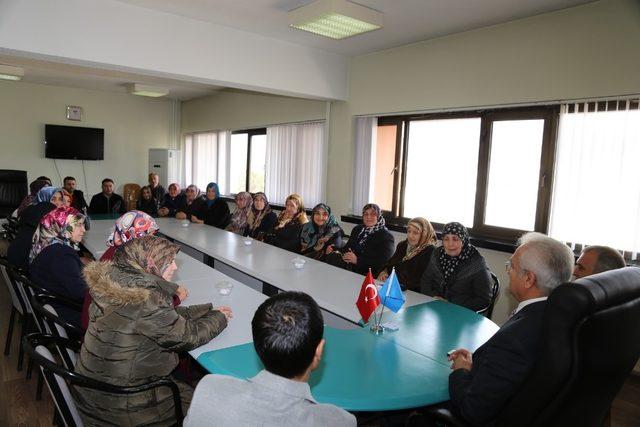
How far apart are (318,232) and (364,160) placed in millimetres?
1294

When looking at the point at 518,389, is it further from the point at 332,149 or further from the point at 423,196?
the point at 332,149

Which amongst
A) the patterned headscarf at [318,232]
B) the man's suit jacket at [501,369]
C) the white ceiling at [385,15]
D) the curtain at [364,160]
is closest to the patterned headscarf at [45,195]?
the white ceiling at [385,15]

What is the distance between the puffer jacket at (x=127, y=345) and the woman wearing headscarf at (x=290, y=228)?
3093 mm

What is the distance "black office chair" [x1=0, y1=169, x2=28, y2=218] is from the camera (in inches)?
283

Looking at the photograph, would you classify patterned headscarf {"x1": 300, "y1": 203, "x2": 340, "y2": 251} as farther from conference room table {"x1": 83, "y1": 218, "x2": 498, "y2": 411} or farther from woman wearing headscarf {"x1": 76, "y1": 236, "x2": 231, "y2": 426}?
woman wearing headscarf {"x1": 76, "y1": 236, "x2": 231, "y2": 426}

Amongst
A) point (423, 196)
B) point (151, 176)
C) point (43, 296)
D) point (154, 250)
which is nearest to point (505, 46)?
point (423, 196)

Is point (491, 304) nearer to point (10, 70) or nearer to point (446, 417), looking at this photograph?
point (446, 417)

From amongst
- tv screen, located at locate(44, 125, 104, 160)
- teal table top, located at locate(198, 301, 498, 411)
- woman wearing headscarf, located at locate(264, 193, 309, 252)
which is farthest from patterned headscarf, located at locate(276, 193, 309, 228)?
tv screen, located at locate(44, 125, 104, 160)

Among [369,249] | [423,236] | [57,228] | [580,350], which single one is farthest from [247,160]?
[580,350]

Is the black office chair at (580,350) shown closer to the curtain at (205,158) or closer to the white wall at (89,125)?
the curtain at (205,158)

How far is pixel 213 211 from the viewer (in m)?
6.42

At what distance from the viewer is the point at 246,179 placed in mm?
7730

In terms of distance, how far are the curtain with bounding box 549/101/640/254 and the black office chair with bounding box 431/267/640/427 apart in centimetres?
231

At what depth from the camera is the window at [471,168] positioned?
387cm
